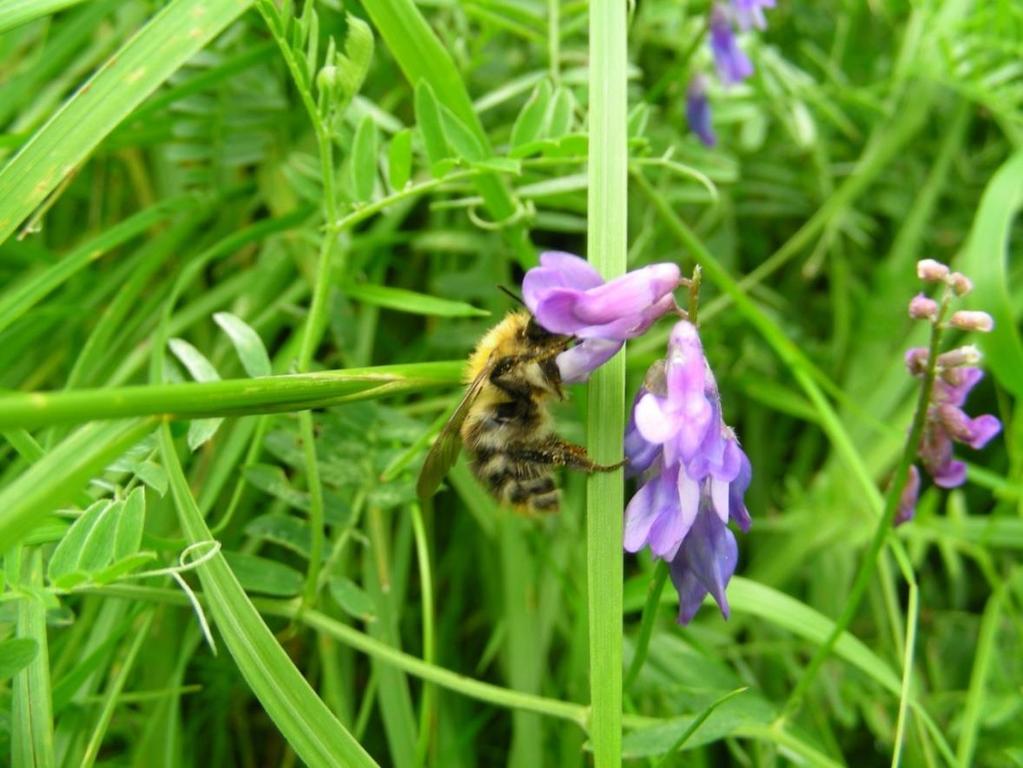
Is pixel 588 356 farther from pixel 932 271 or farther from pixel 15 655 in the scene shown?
pixel 15 655

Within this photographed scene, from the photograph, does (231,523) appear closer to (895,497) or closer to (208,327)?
(208,327)

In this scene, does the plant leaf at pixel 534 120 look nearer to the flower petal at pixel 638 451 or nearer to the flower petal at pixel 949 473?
the flower petal at pixel 638 451

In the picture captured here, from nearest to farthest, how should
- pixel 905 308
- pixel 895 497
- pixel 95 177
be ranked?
pixel 895 497 → pixel 95 177 → pixel 905 308

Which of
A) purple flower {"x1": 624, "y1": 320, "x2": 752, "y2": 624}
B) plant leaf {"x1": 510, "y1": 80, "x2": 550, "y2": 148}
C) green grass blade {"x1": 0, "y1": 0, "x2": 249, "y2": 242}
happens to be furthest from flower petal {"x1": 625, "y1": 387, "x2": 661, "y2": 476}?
green grass blade {"x1": 0, "y1": 0, "x2": 249, "y2": 242}

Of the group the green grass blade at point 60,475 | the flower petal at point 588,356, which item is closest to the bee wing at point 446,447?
the flower petal at point 588,356

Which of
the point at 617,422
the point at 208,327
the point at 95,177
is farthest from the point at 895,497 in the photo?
the point at 95,177

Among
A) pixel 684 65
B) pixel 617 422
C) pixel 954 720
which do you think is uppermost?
pixel 684 65
